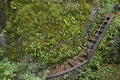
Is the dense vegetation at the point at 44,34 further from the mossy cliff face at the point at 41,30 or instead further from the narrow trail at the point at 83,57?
the narrow trail at the point at 83,57

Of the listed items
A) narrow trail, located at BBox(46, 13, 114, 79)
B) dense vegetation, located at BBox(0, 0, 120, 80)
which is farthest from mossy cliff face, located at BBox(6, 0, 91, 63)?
narrow trail, located at BBox(46, 13, 114, 79)

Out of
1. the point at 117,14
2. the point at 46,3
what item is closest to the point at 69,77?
the point at 46,3

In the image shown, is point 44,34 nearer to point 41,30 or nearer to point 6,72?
point 41,30

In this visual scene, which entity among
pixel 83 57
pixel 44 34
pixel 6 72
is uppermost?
pixel 6 72

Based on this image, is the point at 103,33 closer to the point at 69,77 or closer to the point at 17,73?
the point at 69,77

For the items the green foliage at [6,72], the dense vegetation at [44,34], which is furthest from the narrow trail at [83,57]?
the green foliage at [6,72]

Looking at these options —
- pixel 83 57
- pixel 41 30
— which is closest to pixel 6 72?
pixel 41 30
